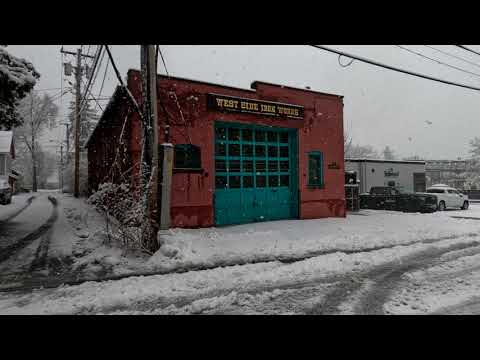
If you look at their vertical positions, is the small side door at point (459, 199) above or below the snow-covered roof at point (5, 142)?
below

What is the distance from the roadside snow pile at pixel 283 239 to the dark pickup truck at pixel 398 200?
644 cm

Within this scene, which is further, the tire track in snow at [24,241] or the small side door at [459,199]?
the small side door at [459,199]

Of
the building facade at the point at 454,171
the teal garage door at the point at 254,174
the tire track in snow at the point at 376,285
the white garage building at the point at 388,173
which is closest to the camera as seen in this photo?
the tire track in snow at the point at 376,285

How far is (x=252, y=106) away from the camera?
996cm

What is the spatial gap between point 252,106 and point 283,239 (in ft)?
15.6

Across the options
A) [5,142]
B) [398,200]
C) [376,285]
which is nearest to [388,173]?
[398,200]

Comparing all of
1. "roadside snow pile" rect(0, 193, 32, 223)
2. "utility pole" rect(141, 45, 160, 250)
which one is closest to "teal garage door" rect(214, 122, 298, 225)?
"utility pole" rect(141, 45, 160, 250)

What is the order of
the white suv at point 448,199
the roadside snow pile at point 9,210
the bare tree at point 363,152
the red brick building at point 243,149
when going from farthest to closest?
the bare tree at point 363,152, the white suv at point 448,199, the roadside snow pile at point 9,210, the red brick building at point 243,149

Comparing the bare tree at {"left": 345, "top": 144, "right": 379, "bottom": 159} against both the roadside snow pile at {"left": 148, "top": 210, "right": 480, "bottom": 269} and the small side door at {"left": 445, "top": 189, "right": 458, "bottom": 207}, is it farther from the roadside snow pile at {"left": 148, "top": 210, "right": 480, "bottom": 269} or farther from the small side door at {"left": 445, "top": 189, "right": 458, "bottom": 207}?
the roadside snow pile at {"left": 148, "top": 210, "right": 480, "bottom": 269}

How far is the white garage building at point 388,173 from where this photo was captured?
73.2ft

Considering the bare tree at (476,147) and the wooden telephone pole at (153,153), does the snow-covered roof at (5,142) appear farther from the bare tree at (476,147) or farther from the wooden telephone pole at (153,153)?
the bare tree at (476,147)

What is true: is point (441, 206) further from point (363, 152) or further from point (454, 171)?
point (363, 152)

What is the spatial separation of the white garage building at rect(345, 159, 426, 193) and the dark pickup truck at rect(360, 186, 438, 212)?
289cm

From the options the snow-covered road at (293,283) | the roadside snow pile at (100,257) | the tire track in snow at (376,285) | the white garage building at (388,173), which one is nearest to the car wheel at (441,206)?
the white garage building at (388,173)
